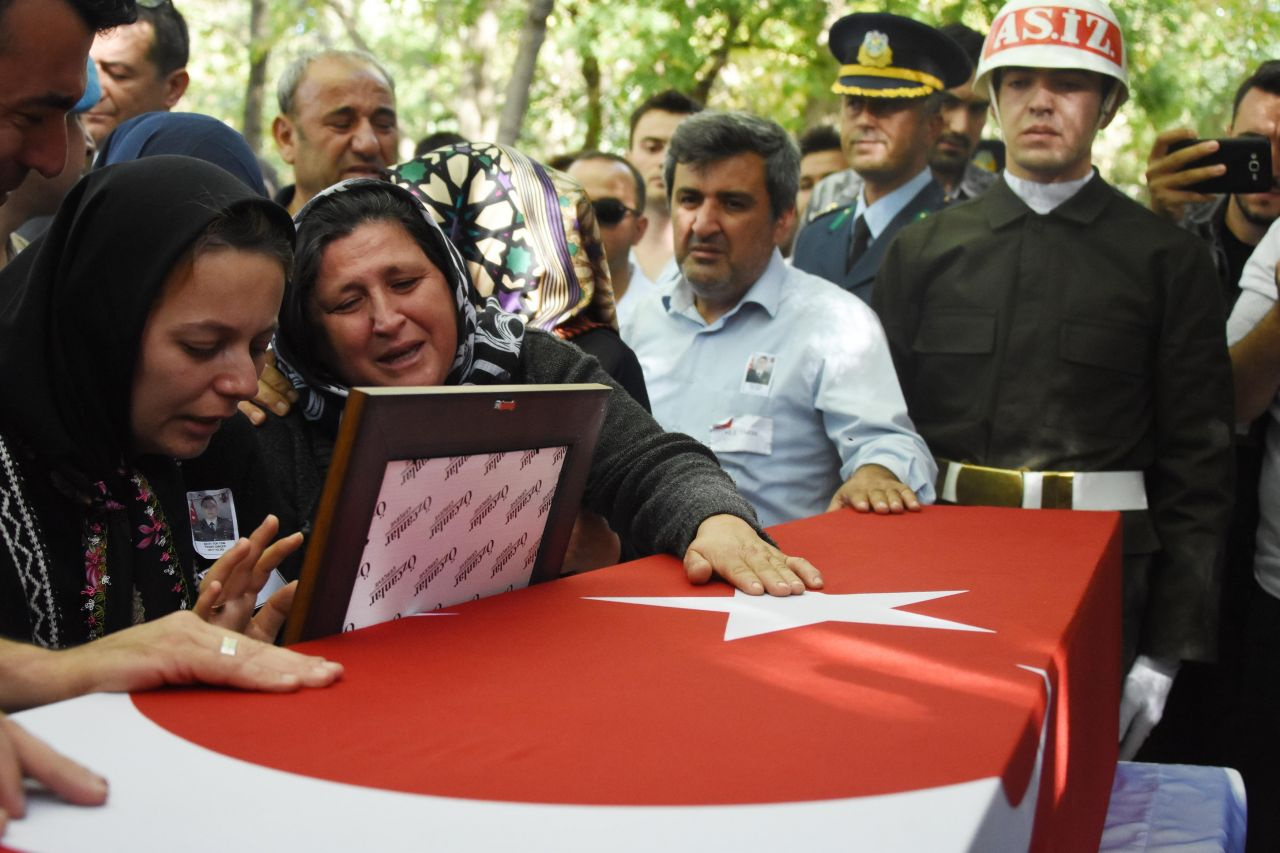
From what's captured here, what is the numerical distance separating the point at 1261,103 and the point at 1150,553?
1701mm

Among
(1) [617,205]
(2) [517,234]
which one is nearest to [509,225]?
(2) [517,234]

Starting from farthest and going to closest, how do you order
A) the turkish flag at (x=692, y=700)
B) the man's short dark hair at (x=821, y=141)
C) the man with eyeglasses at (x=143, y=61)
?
1. the man's short dark hair at (x=821, y=141)
2. the man with eyeglasses at (x=143, y=61)
3. the turkish flag at (x=692, y=700)

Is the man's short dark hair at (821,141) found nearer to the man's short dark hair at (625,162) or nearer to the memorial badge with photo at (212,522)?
the man's short dark hair at (625,162)

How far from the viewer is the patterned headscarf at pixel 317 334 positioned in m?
2.50

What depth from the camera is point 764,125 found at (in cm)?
408

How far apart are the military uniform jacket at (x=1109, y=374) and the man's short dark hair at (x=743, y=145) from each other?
27.5 inches

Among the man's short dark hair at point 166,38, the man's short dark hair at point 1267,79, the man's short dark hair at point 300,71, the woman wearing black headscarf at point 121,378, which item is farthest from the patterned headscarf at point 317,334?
the man's short dark hair at point 1267,79

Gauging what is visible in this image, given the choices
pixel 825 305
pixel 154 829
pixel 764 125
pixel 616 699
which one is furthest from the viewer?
pixel 764 125

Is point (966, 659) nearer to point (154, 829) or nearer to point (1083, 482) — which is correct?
point (154, 829)

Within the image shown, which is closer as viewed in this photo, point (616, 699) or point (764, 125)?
point (616, 699)

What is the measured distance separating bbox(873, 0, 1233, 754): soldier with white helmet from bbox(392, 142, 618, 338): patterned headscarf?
1139 millimetres

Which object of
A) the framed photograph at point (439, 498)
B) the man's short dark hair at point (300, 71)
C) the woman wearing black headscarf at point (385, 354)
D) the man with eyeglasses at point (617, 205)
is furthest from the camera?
the man with eyeglasses at point (617, 205)

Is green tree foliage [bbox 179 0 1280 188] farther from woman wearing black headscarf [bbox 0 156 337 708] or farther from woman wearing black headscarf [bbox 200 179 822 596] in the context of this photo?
woman wearing black headscarf [bbox 0 156 337 708]

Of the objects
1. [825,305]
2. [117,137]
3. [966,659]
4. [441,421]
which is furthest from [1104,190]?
[117,137]
